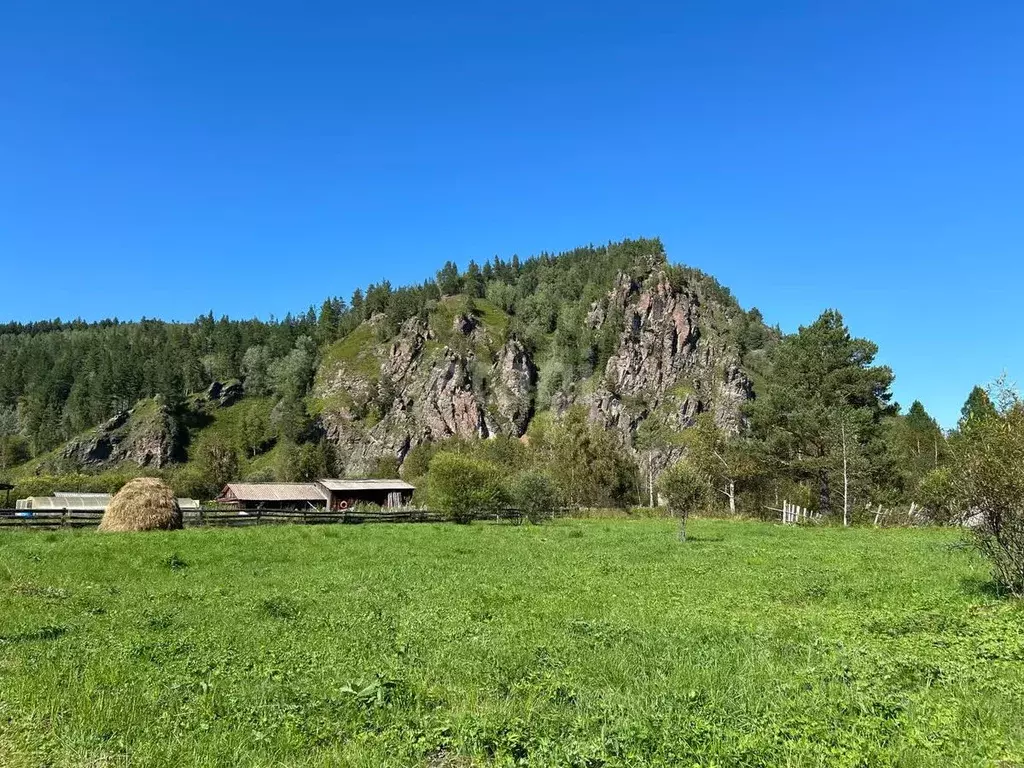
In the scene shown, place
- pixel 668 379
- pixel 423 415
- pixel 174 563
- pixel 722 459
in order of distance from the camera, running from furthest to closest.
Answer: pixel 423 415
pixel 668 379
pixel 722 459
pixel 174 563

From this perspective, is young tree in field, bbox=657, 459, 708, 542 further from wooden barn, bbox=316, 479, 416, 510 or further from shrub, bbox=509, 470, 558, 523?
wooden barn, bbox=316, 479, 416, 510

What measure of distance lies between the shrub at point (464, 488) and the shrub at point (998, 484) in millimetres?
35741

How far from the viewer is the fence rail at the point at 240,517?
121 ft

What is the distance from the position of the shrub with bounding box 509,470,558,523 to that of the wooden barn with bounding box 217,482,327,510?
1824 inches

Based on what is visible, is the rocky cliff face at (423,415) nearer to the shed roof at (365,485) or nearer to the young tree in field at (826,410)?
the shed roof at (365,485)

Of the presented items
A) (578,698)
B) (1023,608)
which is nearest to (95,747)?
(578,698)

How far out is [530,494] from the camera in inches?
2020

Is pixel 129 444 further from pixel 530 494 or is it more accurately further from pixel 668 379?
pixel 530 494

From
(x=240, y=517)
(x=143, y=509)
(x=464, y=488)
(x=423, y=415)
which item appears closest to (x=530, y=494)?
(x=464, y=488)

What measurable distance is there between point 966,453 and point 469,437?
554 ft

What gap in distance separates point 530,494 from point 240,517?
21159 millimetres

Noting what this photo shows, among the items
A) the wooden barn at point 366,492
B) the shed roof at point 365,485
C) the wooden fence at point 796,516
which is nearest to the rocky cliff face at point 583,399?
the wooden barn at point 366,492

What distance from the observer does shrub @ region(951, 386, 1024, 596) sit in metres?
14.6

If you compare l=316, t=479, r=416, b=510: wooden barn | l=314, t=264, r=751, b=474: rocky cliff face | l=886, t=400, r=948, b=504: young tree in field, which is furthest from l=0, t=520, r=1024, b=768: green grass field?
l=314, t=264, r=751, b=474: rocky cliff face
